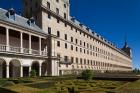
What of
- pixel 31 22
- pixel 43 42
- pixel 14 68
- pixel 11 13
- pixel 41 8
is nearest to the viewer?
pixel 14 68

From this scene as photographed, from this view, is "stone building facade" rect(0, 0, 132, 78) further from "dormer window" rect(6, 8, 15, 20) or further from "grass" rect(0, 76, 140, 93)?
"grass" rect(0, 76, 140, 93)

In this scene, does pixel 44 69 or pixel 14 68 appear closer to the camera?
pixel 14 68

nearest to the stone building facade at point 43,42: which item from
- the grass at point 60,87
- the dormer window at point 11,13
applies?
the dormer window at point 11,13

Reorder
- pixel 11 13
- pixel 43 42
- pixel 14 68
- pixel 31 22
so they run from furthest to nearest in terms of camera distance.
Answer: pixel 43 42
pixel 31 22
pixel 11 13
pixel 14 68

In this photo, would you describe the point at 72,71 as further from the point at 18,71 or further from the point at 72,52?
the point at 18,71

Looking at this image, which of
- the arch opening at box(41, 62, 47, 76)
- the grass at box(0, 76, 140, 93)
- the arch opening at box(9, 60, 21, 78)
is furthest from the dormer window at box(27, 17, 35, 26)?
the grass at box(0, 76, 140, 93)

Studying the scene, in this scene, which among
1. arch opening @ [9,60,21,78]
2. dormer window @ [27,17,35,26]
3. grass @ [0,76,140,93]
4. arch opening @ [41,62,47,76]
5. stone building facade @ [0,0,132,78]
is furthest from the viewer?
arch opening @ [41,62,47,76]

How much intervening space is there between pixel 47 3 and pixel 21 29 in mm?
15370

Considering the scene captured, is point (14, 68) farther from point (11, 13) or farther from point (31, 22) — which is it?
point (31, 22)

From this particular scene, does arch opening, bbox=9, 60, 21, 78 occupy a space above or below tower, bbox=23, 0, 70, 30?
below

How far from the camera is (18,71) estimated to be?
40.6m

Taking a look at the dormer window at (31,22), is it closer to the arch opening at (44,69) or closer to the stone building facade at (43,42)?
the stone building facade at (43,42)

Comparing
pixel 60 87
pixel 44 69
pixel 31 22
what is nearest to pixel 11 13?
pixel 31 22

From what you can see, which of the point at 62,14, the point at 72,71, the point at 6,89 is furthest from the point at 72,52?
the point at 6,89
